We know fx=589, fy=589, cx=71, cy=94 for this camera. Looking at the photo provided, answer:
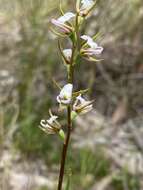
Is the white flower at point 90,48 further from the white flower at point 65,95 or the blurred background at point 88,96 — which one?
the blurred background at point 88,96

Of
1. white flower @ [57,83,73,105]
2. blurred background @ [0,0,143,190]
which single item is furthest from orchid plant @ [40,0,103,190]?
blurred background @ [0,0,143,190]

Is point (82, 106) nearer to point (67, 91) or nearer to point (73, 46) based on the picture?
point (67, 91)

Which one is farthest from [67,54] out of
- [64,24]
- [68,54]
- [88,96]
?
[88,96]

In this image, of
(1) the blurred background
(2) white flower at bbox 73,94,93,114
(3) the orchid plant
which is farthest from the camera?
(1) the blurred background

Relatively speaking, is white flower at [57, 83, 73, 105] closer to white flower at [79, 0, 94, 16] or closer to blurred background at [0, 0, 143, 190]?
white flower at [79, 0, 94, 16]

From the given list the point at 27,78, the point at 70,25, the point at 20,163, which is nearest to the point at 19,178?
the point at 20,163

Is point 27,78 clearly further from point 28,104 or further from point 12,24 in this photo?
point 12,24

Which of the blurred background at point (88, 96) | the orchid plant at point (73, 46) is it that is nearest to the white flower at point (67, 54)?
the orchid plant at point (73, 46)

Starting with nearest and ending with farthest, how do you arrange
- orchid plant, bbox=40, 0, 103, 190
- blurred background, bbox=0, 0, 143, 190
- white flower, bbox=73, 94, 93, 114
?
1. orchid plant, bbox=40, 0, 103, 190
2. white flower, bbox=73, 94, 93, 114
3. blurred background, bbox=0, 0, 143, 190

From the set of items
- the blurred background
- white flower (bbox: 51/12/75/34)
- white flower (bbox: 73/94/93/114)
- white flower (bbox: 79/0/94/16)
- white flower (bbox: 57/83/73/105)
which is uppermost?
white flower (bbox: 79/0/94/16)
